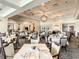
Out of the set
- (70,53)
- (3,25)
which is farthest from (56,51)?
(3,25)

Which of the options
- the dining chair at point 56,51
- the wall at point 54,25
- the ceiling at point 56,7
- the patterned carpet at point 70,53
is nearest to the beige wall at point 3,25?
the ceiling at point 56,7

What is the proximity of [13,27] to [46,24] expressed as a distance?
533cm

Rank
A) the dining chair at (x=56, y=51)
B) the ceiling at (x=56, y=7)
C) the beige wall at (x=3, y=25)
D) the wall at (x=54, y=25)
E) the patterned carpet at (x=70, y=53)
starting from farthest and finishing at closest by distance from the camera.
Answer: the wall at (x=54, y=25) < the beige wall at (x=3, y=25) < the ceiling at (x=56, y=7) < the patterned carpet at (x=70, y=53) < the dining chair at (x=56, y=51)

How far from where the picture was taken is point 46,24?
20016 millimetres

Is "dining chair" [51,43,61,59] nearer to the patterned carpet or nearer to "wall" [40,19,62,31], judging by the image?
the patterned carpet

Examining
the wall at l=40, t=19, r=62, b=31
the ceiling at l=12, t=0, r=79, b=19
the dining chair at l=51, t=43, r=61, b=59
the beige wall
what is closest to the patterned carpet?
the dining chair at l=51, t=43, r=61, b=59

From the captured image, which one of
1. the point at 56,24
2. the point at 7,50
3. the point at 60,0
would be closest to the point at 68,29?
the point at 56,24

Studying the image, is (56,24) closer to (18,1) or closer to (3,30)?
(3,30)

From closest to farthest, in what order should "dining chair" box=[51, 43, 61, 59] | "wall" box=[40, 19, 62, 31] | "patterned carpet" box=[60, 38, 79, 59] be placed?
"dining chair" box=[51, 43, 61, 59], "patterned carpet" box=[60, 38, 79, 59], "wall" box=[40, 19, 62, 31]

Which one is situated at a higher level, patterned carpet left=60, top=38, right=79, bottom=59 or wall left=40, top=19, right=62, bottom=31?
wall left=40, top=19, right=62, bottom=31

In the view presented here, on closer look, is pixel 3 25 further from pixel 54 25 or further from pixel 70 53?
pixel 54 25

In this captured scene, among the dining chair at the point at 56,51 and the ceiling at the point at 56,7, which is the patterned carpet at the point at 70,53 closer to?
the dining chair at the point at 56,51

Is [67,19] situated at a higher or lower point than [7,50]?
higher

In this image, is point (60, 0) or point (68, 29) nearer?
point (60, 0)
